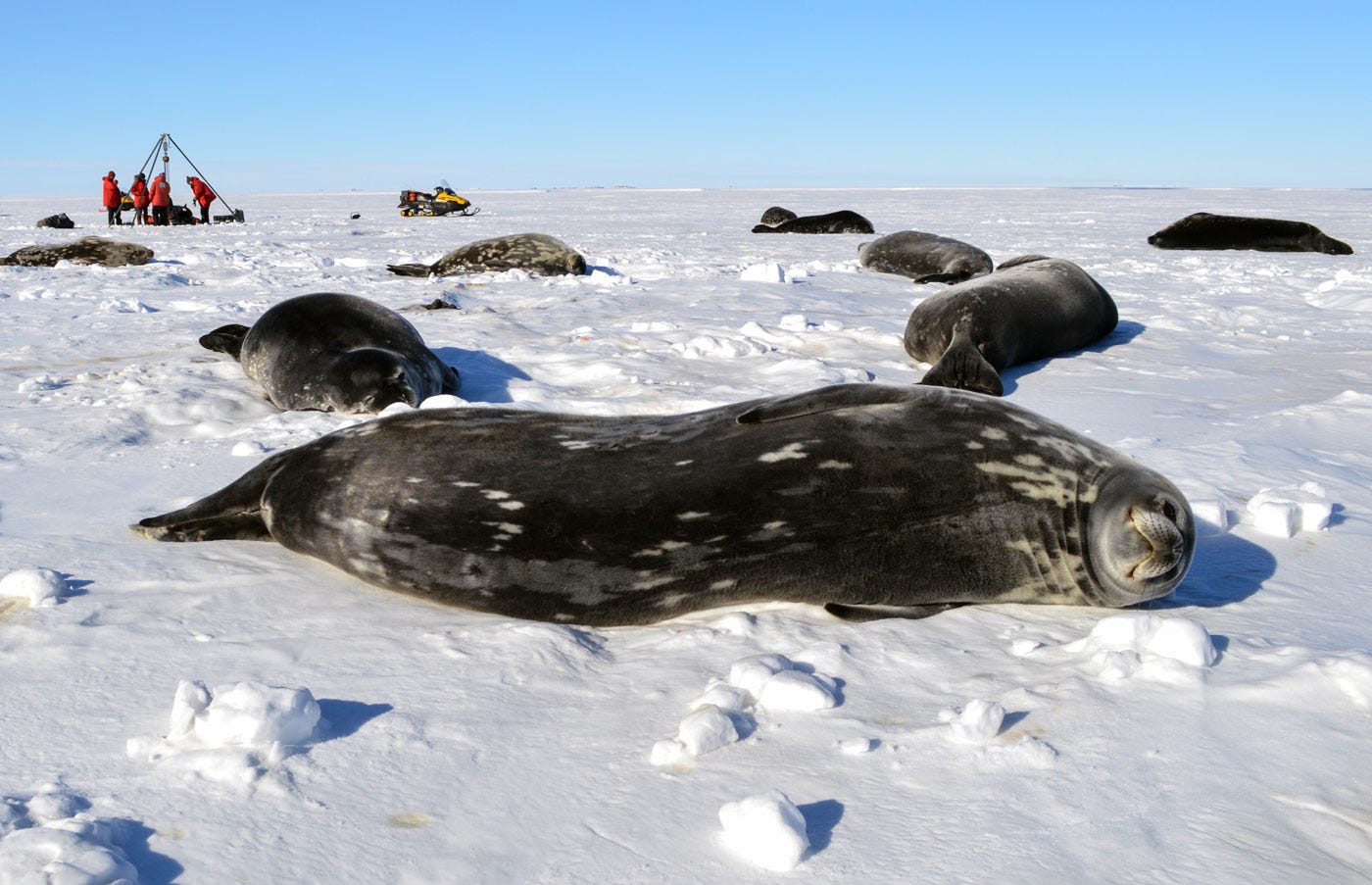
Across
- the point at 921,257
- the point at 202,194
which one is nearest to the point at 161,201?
the point at 202,194

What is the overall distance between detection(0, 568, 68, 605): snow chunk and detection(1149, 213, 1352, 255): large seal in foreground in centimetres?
1512

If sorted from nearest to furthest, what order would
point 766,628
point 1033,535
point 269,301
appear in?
point 766,628, point 1033,535, point 269,301

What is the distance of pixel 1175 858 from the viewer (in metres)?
1.49

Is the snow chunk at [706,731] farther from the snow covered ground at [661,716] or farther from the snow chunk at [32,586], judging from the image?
the snow chunk at [32,586]

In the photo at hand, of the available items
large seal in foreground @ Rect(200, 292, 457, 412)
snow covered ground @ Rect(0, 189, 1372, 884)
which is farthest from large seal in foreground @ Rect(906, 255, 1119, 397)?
large seal in foreground @ Rect(200, 292, 457, 412)

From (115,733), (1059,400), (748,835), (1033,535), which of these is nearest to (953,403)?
(1033,535)

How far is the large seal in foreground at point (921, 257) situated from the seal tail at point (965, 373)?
196 inches

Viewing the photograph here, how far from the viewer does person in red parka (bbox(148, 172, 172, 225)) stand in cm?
2011

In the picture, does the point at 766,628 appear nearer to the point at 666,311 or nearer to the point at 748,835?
the point at 748,835

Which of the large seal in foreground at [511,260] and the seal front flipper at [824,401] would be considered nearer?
the seal front flipper at [824,401]

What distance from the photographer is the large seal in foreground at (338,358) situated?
4.80 m

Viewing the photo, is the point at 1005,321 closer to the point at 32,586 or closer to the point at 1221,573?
the point at 1221,573

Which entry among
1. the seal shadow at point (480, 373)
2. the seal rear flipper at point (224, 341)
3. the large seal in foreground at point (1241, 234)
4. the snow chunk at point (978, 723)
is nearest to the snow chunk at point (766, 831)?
the snow chunk at point (978, 723)

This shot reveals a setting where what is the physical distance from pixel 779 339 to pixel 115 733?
5002 millimetres
